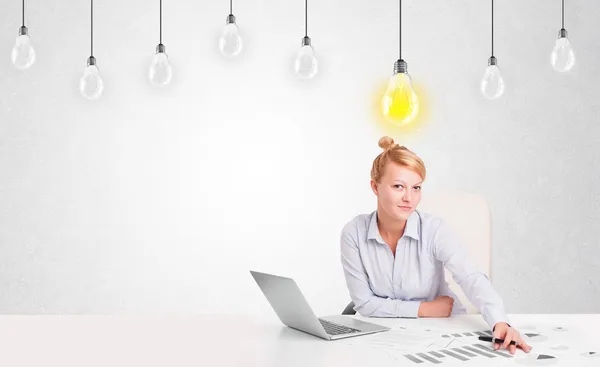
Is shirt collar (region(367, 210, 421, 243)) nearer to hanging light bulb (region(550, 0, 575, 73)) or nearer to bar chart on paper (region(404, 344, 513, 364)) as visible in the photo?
bar chart on paper (region(404, 344, 513, 364))

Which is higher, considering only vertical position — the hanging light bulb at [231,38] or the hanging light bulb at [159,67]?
the hanging light bulb at [231,38]

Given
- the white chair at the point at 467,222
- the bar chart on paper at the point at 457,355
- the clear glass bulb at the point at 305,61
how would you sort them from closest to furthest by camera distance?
1. the bar chart on paper at the point at 457,355
2. the white chair at the point at 467,222
3. the clear glass bulb at the point at 305,61

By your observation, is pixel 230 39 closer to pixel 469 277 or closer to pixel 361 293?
pixel 361 293

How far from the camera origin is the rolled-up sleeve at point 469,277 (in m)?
1.82

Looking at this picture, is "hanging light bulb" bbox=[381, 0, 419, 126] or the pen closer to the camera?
the pen

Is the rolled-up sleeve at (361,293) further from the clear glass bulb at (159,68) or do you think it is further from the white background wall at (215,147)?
the white background wall at (215,147)

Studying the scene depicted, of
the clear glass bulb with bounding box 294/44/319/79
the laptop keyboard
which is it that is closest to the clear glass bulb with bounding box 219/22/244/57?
the clear glass bulb with bounding box 294/44/319/79

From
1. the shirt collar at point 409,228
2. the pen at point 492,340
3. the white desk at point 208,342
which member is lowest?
the white desk at point 208,342

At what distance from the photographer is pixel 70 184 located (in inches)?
154

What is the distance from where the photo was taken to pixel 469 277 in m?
2.09

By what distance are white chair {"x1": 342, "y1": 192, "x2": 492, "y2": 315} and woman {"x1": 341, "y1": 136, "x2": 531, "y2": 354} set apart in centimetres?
26

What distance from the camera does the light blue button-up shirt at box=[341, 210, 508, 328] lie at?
7.22 ft

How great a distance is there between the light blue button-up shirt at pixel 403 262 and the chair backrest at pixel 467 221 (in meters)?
0.26

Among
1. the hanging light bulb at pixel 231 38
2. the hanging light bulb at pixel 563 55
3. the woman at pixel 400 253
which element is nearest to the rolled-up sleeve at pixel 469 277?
the woman at pixel 400 253
